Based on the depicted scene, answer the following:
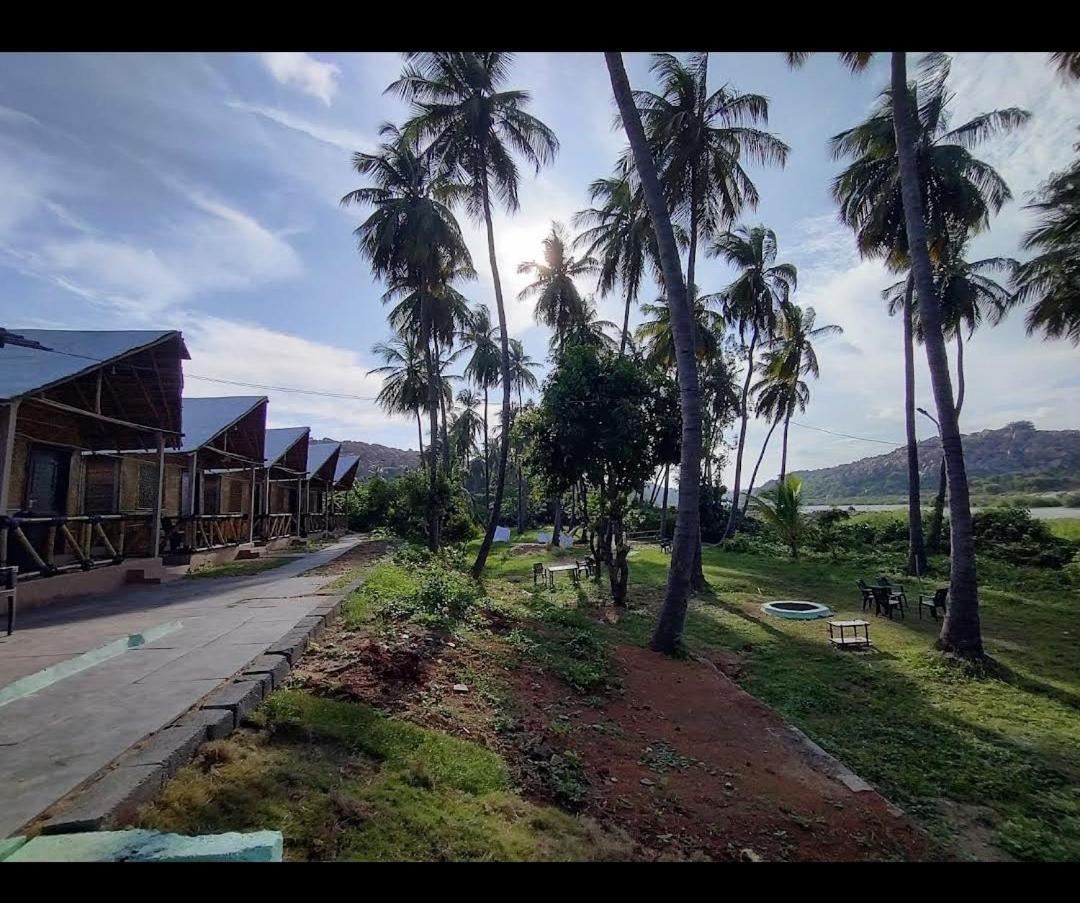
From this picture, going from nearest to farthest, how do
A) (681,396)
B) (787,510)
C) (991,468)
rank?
(681,396) < (787,510) < (991,468)

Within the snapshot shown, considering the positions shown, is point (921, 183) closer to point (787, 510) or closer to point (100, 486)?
point (787, 510)

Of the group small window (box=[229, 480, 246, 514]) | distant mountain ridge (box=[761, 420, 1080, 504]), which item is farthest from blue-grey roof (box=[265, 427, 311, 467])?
distant mountain ridge (box=[761, 420, 1080, 504])

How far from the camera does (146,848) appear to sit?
228 cm

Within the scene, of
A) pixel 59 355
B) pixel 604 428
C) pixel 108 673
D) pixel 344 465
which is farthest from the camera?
pixel 344 465

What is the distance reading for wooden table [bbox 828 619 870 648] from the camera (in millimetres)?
9789

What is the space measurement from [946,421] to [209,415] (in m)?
19.1

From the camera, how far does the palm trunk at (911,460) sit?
18078 mm

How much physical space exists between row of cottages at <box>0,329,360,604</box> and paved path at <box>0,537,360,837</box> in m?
1.51

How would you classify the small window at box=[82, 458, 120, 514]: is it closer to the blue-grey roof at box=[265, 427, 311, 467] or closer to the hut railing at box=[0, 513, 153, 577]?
the hut railing at box=[0, 513, 153, 577]

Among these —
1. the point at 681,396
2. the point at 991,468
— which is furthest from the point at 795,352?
the point at 991,468

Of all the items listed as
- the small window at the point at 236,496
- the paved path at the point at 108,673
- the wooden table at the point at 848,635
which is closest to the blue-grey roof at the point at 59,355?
the paved path at the point at 108,673

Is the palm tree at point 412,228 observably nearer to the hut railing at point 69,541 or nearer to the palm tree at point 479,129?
the palm tree at point 479,129

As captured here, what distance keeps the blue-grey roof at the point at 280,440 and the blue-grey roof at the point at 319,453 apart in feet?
14.0
